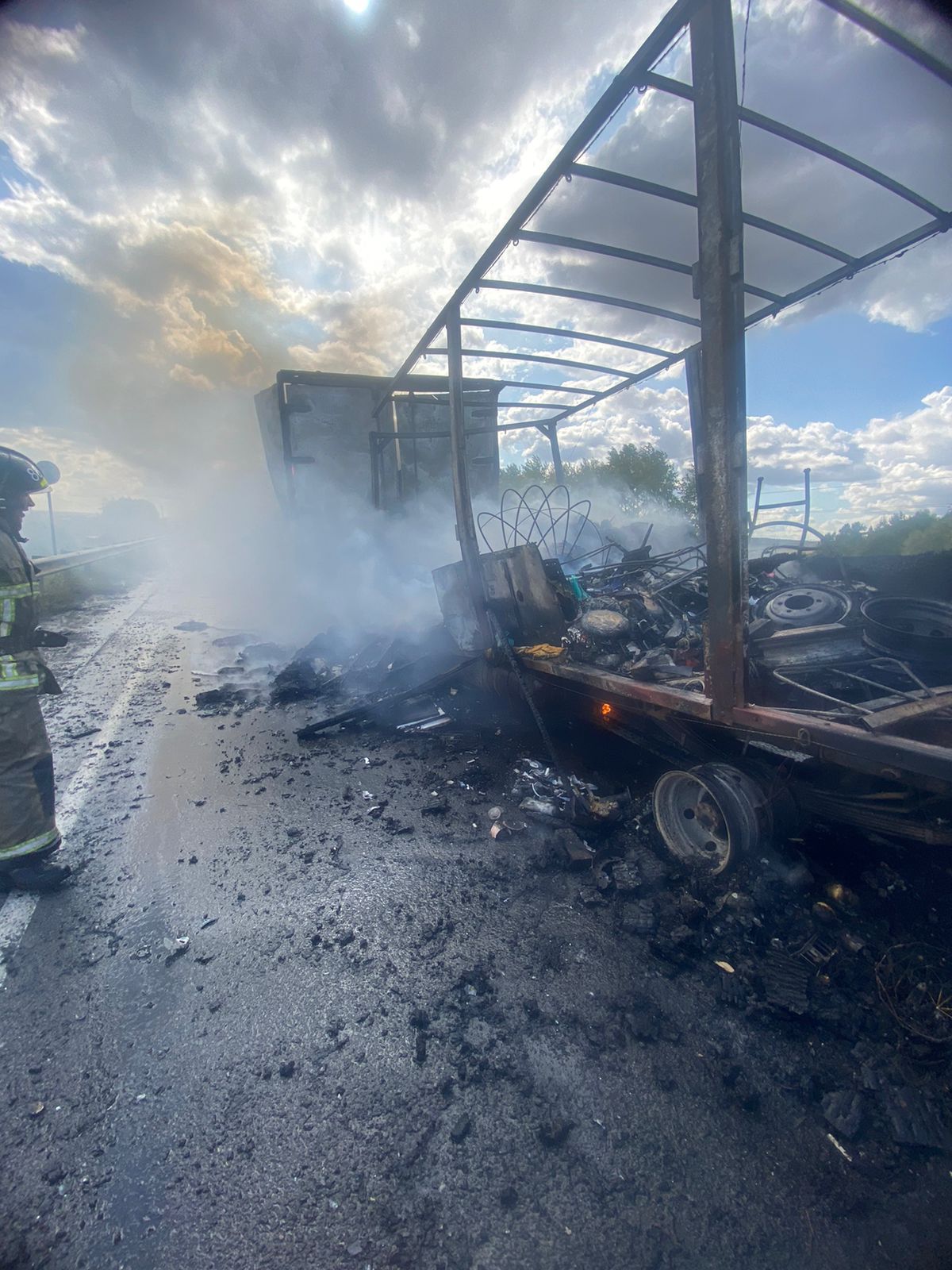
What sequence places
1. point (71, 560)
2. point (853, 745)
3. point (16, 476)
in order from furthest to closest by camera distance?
point (71, 560)
point (16, 476)
point (853, 745)

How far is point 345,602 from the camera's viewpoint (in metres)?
10.1

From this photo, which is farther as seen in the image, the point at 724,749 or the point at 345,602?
the point at 345,602

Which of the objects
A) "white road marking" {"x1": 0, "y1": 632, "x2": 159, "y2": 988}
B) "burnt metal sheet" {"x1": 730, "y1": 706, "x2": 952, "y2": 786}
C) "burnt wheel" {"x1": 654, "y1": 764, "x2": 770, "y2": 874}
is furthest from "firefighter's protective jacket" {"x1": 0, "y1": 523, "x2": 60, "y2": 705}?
"burnt metal sheet" {"x1": 730, "y1": 706, "x2": 952, "y2": 786}

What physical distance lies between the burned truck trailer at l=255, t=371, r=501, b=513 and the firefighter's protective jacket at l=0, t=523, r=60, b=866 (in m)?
6.33

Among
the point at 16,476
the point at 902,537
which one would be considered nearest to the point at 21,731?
the point at 16,476

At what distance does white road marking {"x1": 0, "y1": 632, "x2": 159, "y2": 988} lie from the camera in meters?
2.60

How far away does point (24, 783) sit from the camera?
312 centimetres

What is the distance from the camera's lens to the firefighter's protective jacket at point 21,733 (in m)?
3.03

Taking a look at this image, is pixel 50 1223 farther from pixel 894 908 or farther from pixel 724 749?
pixel 894 908

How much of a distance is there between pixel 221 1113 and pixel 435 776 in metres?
2.54

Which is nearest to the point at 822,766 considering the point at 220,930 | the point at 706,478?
the point at 706,478

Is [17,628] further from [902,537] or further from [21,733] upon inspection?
[902,537]

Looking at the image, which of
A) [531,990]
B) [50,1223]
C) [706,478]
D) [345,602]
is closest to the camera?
[50,1223]

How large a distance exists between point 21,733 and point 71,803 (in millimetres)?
960
